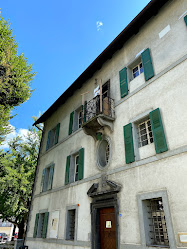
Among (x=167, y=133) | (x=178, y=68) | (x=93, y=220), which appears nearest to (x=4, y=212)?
(x=93, y=220)

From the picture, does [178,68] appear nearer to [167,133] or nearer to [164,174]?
[167,133]

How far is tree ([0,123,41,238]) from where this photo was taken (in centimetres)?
1766

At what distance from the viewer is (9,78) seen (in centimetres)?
988

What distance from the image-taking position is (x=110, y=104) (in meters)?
8.92

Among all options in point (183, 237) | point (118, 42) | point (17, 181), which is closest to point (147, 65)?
point (118, 42)

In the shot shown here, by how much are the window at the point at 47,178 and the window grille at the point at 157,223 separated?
7.15 metres

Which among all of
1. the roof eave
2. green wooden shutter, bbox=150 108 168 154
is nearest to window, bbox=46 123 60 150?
the roof eave

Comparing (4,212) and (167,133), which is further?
(4,212)

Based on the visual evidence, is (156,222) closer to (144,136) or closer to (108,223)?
(108,223)

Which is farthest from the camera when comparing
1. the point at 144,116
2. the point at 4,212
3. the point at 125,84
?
the point at 4,212

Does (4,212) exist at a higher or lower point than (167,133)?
lower

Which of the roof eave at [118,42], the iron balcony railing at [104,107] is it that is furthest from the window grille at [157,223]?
the roof eave at [118,42]

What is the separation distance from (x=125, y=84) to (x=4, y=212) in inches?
667

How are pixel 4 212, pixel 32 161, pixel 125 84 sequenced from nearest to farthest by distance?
1. pixel 125 84
2. pixel 4 212
3. pixel 32 161
